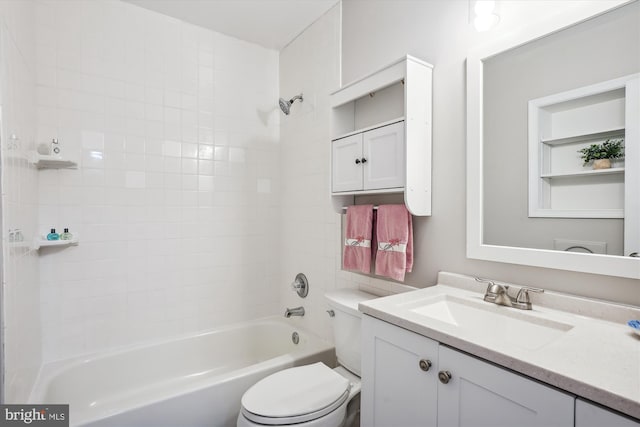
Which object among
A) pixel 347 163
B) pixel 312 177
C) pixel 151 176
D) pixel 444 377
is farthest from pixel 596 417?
pixel 151 176

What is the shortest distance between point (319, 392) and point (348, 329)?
308 millimetres

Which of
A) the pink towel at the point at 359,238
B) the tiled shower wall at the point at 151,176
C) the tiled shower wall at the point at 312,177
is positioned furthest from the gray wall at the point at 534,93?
the tiled shower wall at the point at 151,176

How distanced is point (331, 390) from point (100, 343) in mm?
1501

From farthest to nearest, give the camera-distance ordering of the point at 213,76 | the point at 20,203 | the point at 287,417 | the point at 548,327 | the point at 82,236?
the point at 213,76 < the point at 82,236 < the point at 20,203 < the point at 287,417 < the point at 548,327

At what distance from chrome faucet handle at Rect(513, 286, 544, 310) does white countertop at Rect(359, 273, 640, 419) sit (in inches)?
0.9

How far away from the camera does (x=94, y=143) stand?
6.45 feet

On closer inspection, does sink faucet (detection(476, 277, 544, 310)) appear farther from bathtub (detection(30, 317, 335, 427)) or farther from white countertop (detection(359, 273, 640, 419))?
bathtub (detection(30, 317, 335, 427))

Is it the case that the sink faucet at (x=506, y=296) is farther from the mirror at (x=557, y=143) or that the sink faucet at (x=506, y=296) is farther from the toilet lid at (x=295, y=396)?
the toilet lid at (x=295, y=396)

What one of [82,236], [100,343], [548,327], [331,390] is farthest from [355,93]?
[100,343]

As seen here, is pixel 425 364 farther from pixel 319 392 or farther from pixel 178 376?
pixel 178 376

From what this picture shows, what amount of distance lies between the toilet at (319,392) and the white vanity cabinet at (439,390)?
7.6 inches

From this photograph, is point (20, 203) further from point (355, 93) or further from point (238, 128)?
point (355, 93)

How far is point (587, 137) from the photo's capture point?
1033 mm

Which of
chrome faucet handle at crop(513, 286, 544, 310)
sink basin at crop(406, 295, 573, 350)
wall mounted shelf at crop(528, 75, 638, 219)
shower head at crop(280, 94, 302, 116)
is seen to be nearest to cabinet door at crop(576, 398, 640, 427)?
sink basin at crop(406, 295, 573, 350)
